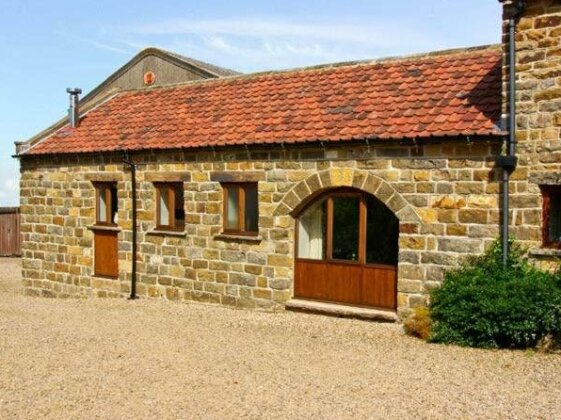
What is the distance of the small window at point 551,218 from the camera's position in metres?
9.76

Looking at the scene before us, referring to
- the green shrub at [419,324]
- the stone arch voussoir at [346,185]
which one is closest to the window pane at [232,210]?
the stone arch voussoir at [346,185]

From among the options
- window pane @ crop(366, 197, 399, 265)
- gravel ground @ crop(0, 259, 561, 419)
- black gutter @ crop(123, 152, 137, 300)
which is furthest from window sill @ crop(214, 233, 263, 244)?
black gutter @ crop(123, 152, 137, 300)

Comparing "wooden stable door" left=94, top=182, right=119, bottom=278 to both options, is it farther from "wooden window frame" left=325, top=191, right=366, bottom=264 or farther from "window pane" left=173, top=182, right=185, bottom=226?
"wooden window frame" left=325, top=191, right=366, bottom=264

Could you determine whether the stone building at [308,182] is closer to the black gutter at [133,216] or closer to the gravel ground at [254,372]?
the black gutter at [133,216]

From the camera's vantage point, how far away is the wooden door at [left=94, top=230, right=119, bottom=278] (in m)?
15.3

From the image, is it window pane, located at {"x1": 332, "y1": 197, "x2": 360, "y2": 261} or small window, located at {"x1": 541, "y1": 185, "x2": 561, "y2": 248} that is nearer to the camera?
small window, located at {"x1": 541, "y1": 185, "x2": 561, "y2": 248}

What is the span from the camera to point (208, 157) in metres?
13.2

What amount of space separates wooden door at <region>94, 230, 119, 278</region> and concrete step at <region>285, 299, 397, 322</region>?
499 centimetres

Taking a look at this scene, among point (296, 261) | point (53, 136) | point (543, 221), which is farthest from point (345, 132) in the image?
point (53, 136)

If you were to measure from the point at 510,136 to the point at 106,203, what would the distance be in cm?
940

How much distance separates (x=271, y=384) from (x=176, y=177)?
23.4 feet

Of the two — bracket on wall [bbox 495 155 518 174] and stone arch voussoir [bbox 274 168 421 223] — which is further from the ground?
bracket on wall [bbox 495 155 518 174]

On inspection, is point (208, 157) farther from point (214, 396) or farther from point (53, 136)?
point (214, 396)

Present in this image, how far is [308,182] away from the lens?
11.8 m
